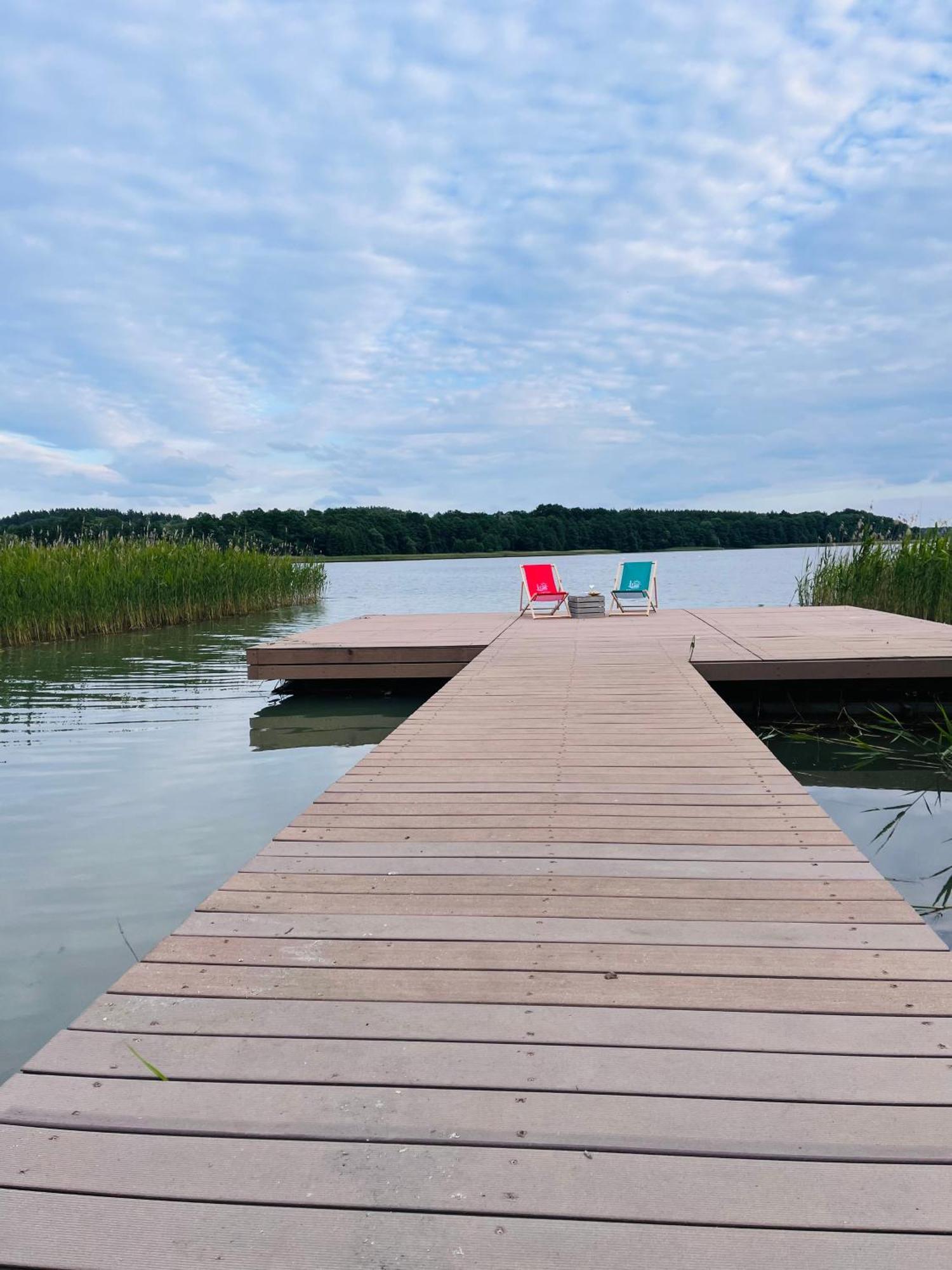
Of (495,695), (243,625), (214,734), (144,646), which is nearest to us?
(495,695)

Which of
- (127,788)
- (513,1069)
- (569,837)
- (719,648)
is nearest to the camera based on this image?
(513,1069)

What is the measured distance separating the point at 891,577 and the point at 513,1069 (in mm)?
9543

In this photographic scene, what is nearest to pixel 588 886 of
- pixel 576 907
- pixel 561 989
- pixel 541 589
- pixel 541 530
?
pixel 576 907

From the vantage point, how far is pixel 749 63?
24.3 ft

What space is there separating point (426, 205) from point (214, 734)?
991 centimetres

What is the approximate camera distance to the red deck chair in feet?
33.1

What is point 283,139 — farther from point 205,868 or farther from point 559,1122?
point 559,1122

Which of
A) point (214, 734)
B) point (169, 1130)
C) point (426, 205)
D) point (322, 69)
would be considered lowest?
point (214, 734)

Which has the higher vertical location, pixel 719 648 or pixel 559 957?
pixel 719 648

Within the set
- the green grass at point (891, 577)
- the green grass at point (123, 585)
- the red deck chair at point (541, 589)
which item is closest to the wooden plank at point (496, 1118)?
the green grass at point (891, 577)

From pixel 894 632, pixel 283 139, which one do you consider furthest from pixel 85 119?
pixel 894 632

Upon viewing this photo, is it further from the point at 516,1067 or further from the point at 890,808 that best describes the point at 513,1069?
the point at 890,808

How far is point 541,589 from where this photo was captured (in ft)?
34.3

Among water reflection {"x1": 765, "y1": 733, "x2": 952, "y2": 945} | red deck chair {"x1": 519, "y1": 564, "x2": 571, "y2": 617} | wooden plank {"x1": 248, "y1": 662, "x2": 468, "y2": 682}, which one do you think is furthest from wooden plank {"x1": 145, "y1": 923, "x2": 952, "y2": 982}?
red deck chair {"x1": 519, "y1": 564, "x2": 571, "y2": 617}
